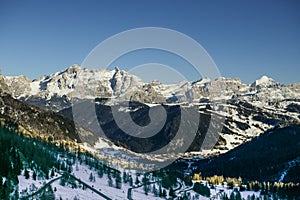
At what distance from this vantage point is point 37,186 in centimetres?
10138

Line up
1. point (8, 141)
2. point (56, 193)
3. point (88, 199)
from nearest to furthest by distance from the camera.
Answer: point (56, 193) → point (88, 199) → point (8, 141)

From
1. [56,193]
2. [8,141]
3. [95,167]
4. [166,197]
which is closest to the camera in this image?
[56,193]

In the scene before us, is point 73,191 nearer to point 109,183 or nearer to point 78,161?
point 109,183

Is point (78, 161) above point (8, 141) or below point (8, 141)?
below

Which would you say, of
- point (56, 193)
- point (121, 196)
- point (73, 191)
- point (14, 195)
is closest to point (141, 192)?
point (121, 196)

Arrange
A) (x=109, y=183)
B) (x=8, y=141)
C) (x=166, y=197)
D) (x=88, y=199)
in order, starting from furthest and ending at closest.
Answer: (x=166, y=197)
(x=109, y=183)
(x=8, y=141)
(x=88, y=199)

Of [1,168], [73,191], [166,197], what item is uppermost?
[1,168]

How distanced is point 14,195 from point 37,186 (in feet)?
58.6

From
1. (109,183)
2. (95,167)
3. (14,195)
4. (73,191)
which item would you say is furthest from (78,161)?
(14,195)

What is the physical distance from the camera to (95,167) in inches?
7402

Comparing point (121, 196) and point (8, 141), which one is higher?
point (8, 141)

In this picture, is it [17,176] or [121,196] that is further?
[121,196]

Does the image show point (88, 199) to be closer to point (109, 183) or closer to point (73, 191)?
point (73, 191)

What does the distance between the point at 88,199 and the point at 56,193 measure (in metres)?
11.9
